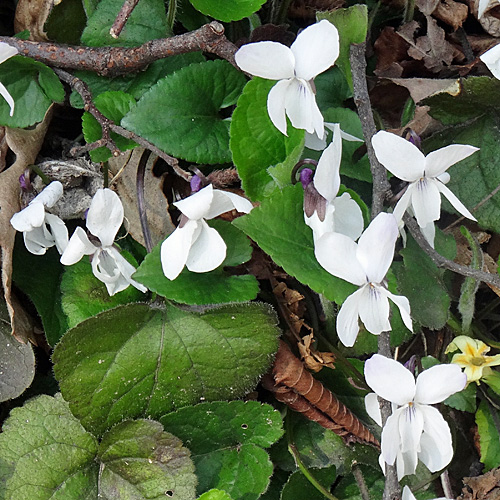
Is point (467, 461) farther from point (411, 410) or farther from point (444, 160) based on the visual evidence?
point (444, 160)

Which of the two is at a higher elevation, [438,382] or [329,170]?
[329,170]

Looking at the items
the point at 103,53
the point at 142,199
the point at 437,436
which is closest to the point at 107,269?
the point at 142,199

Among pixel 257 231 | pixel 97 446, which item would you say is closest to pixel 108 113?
pixel 257 231

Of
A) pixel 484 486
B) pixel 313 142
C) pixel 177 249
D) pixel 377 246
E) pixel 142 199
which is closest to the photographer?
pixel 377 246

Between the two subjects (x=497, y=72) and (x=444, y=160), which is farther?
(x=497, y=72)

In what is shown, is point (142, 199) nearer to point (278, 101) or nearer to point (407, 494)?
point (278, 101)

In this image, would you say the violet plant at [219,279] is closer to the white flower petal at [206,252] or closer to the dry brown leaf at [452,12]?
the white flower petal at [206,252]

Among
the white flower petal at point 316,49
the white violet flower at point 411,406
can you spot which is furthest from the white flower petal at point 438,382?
the white flower petal at point 316,49
